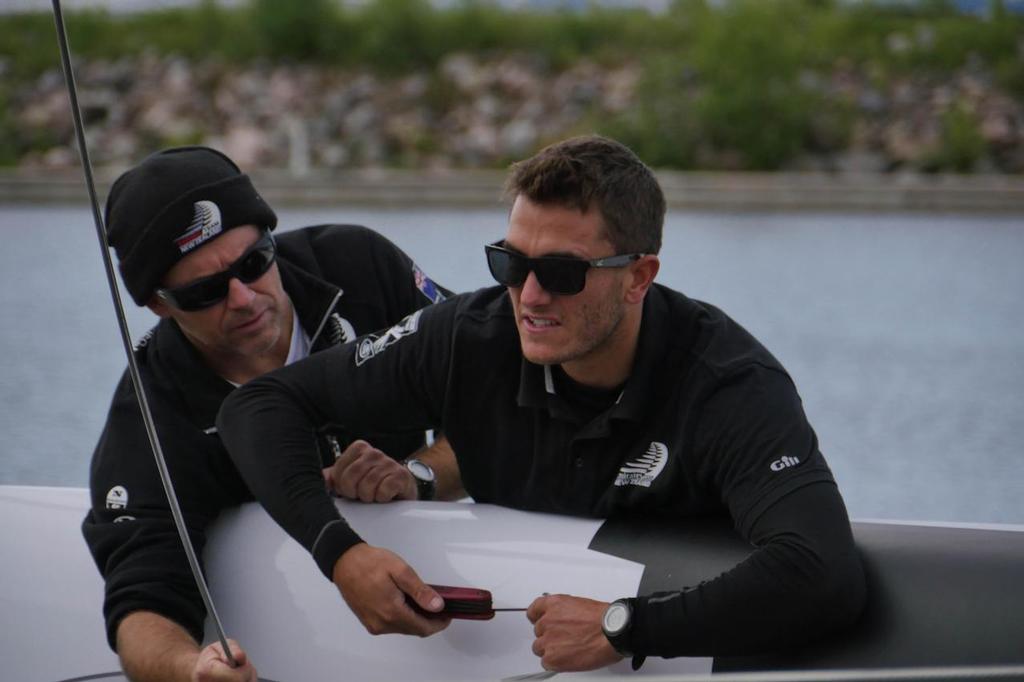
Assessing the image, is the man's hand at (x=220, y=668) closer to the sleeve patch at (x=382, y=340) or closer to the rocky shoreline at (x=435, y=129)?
the sleeve patch at (x=382, y=340)

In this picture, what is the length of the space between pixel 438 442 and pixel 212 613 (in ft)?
2.20

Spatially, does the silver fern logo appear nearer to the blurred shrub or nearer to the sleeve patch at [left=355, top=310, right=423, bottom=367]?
the sleeve patch at [left=355, top=310, right=423, bottom=367]

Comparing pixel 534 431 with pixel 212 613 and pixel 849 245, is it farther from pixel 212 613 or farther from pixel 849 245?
pixel 849 245

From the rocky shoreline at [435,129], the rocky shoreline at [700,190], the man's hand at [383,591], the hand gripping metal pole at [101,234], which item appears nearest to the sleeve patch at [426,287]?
the man's hand at [383,591]

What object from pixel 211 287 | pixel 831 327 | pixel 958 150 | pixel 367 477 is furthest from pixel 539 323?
pixel 958 150

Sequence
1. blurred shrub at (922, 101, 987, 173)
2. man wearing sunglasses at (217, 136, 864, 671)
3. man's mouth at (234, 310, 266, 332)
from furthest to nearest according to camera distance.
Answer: blurred shrub at (922, 101, 987, 173), man's mouth at (234, 310, 266, 332), man wearing sunglasses at (217, 136, 864, 671)

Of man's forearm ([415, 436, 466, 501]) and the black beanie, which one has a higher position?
the black beanie

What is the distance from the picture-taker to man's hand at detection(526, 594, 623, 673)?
5.87 ft

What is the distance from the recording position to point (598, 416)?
6.47ft

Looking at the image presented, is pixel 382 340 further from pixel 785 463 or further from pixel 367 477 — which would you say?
pixel 785 463

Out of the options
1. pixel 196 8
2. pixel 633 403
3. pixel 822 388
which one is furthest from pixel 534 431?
pixel 196 8

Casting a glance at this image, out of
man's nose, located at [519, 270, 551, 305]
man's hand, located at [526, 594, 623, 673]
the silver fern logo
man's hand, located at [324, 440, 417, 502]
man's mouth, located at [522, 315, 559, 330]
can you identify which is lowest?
man's hand, located at [526, 594, 623, 673]

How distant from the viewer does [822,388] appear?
6953mm

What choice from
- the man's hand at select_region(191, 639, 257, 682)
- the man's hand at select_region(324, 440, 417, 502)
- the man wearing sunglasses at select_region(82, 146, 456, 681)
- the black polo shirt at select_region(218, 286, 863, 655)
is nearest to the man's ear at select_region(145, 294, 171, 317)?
the man wearing sunglasses at select_region(82, 146, 456, 681)
